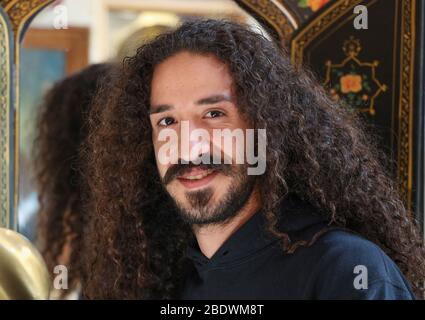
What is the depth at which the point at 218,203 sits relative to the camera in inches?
54.6

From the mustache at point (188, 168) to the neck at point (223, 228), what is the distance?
8cm

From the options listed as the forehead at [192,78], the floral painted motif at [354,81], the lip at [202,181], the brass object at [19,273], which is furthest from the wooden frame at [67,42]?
the brass object at [19,273]

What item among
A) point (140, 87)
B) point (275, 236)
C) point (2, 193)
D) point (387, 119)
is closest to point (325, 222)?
point (275, 236)

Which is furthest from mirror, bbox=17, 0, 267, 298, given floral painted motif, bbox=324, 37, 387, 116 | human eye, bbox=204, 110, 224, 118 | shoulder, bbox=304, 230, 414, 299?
shoulder, bbox=304, 230, 414, 299

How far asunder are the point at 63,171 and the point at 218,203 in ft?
2.83

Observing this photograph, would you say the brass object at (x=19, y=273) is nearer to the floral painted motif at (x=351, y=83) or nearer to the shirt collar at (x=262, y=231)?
the shirt collar at (x=262, y=231)

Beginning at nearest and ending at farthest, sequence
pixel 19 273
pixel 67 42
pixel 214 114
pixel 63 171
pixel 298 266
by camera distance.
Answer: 1. pixel 19 273
2. pixel 298 266
3. pixel 214 114
4. pixel 63 171
5. pixel 67 42

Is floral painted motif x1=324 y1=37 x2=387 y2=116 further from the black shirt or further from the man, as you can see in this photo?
the black shirt

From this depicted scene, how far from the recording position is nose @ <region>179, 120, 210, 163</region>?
1.37 meters

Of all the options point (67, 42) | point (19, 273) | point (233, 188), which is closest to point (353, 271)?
point (233, 188)

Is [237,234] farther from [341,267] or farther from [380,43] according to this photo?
[380,43]

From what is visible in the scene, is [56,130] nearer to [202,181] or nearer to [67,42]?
[67,42]

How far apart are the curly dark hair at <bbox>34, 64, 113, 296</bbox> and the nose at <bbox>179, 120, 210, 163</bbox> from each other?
726mm
